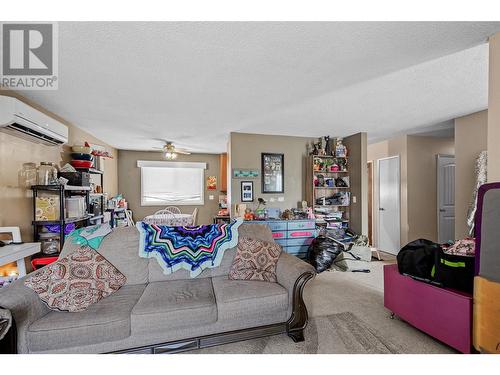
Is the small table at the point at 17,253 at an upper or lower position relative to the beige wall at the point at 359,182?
lower

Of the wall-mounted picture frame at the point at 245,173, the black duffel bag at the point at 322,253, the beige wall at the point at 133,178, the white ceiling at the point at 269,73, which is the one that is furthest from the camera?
the beige wall at the point at 133,178

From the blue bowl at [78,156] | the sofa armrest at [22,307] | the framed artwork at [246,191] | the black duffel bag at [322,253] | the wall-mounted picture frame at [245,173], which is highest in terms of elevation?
the blue bowl at [78,156]

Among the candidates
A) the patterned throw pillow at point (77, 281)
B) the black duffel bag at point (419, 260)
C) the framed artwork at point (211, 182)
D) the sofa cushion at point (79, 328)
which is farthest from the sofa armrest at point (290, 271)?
the framed artwork at point (211, 182)

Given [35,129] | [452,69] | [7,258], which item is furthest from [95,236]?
[452,69]

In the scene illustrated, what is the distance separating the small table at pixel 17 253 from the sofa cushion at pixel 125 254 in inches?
19.3

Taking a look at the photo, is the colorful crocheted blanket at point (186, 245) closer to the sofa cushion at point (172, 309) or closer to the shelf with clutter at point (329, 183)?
the sofa cushion at point (172, 309)

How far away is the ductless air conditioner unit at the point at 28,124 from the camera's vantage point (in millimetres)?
2086

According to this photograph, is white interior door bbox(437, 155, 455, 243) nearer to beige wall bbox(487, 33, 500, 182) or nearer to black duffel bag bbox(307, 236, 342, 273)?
black duffel bag bbox(307, 236, 342, 273)

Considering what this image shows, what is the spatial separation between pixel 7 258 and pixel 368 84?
377 cm

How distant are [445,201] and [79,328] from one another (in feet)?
18.9

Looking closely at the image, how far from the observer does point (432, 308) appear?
1789mm

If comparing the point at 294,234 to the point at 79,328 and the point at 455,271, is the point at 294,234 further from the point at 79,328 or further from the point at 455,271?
the point at 79,328

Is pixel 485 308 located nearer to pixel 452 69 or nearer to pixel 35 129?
pixel 452 69
